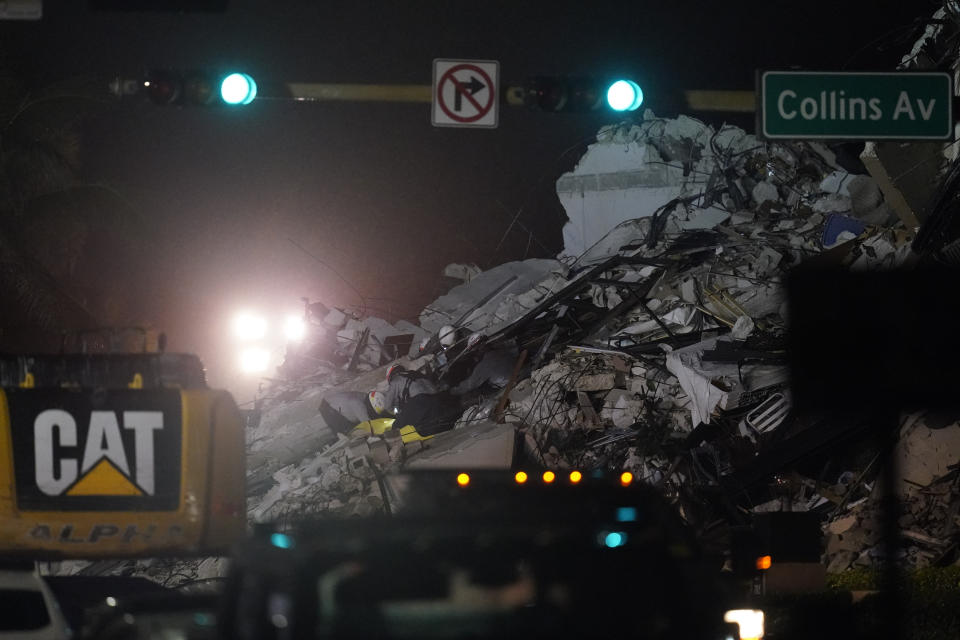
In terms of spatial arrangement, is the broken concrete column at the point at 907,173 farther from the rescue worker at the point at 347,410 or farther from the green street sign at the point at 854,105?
the green street sign at the point at 854,105

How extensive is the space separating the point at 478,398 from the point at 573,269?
17.4ft

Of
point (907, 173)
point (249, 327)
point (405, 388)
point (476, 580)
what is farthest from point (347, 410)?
point (476, 580)

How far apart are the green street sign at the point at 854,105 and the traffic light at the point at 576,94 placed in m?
1.34

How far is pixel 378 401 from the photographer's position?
20.8 meters

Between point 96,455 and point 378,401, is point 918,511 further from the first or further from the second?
point 96,455

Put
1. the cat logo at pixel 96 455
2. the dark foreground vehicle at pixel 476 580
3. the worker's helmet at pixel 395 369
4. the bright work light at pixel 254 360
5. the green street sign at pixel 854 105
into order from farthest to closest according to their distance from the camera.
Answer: the bright work light at pixel 254 360, the worker's helmet at pixel 395 369, the green street sign at pixel 854 105, the cat logo at pixel 96 455, the dark foreground vehicle at pixel 476 580

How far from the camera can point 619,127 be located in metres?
30.6

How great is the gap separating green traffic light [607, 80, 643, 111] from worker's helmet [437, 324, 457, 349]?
10169 mm

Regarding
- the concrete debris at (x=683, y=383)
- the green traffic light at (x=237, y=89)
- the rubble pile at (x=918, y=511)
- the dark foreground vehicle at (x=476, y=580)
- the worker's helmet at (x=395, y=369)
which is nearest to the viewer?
the dark foreground vehicle at (x=476, y=580)

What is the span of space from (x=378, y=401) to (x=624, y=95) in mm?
9998

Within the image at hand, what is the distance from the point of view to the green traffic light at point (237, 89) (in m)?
11.8

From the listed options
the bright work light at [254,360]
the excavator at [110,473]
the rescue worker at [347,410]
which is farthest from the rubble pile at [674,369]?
the excavator at [110,473]

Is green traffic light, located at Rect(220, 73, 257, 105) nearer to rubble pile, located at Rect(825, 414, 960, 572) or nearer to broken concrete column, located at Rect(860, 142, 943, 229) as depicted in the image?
rubble pile, located at Rect(825, 414, 960, 572)

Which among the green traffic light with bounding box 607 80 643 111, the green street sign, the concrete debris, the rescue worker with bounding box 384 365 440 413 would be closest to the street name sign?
the green traffic light with bounding box 607 80 643 111
